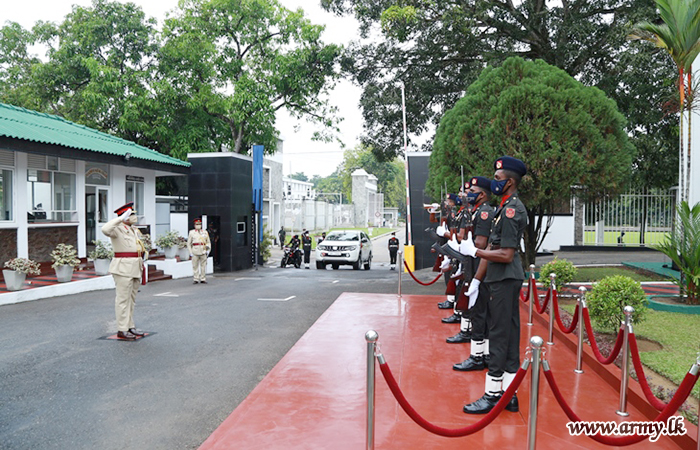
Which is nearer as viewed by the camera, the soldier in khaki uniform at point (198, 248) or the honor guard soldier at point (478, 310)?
the honor guard soldier at point (478, 310)

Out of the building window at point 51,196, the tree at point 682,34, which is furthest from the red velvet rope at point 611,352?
the building window at point 51,196

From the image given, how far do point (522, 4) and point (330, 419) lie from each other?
16.0 metres

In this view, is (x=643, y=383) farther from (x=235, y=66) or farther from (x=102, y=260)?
(x=235, y=66)

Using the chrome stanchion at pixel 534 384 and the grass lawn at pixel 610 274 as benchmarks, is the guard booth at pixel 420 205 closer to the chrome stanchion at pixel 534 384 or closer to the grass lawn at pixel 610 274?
the grass lawn at pixel 610 274

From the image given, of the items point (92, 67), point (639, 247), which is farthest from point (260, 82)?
point (639, 247)

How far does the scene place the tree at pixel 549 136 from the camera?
10203 mm

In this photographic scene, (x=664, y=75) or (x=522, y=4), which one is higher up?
(x=522, y=4)

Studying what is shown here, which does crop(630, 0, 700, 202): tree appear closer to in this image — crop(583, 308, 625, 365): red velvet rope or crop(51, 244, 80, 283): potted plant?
crop(583, 308, 625, 365): red velvet rope

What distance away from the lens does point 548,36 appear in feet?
53.6

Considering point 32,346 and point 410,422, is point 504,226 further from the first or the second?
point 32,346

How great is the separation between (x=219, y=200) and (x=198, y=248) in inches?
207

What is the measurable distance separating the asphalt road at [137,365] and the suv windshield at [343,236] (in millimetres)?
9624

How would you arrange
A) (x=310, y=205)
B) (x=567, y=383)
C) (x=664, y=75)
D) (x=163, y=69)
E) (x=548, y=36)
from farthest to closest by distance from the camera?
(x=310, y=205), (x=163, y=69), (x=548, y=36), (x=664, y=75), (x=567, y=383)

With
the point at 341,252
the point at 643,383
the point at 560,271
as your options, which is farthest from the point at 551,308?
the point at 341,252
